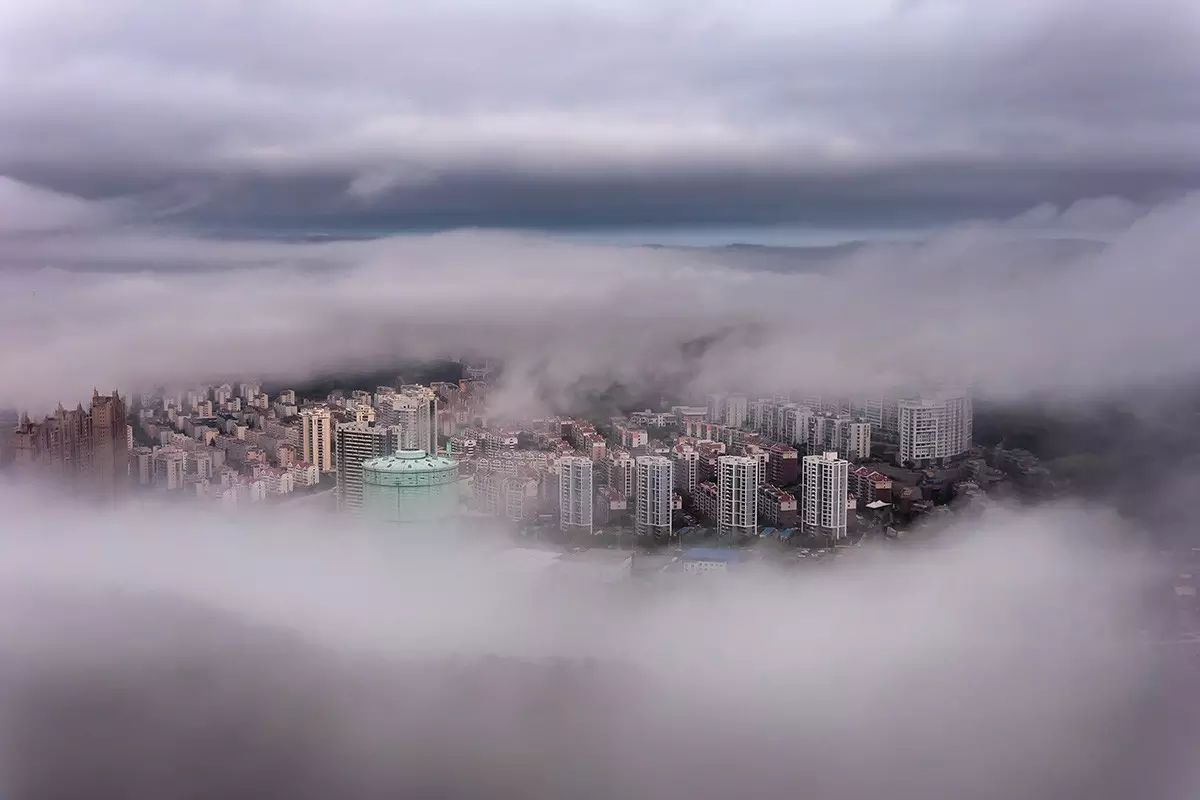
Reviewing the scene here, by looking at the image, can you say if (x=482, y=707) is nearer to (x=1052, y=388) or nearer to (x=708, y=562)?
(x=708, y=562)

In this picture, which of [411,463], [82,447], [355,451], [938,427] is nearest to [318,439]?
[355,451]

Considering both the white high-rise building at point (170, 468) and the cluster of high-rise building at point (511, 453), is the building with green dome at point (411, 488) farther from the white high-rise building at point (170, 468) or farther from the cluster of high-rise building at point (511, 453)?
the white high-rise building at point (170, 468)

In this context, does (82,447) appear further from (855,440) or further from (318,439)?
(855,440)

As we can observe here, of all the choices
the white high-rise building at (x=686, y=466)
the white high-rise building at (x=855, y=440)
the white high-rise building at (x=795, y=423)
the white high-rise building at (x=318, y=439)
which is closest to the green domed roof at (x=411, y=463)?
the white high-rise building at (x=318, y=439)

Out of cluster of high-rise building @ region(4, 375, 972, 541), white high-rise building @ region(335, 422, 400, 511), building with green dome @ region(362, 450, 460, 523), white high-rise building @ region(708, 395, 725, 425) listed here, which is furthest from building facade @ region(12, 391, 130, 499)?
white high-rise building @ region(708, 395, 725, 425)

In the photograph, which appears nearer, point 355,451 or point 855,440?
point 855,440

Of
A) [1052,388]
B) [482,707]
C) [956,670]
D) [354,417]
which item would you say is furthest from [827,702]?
[354,417]
